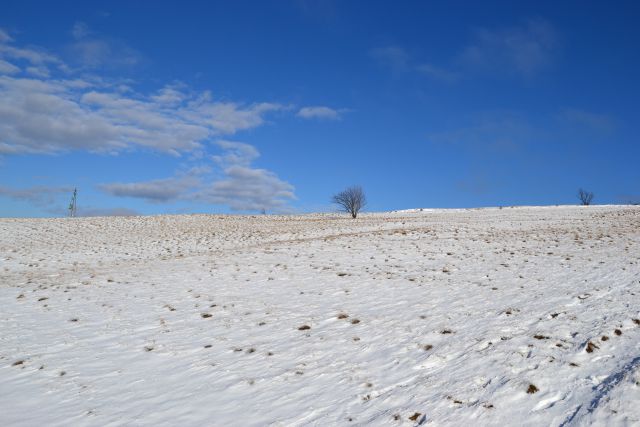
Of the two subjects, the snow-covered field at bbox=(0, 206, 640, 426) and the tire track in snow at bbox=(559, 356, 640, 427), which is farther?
the snow-covered field at bbox=(0, 206, 640, 426)

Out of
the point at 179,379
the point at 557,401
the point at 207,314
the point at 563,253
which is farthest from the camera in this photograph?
the point at 563,253

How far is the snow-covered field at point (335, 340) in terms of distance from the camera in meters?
5.89

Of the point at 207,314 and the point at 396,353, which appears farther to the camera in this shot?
the point at 207,314

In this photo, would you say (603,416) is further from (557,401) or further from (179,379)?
(179,379)

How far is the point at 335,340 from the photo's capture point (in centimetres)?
884

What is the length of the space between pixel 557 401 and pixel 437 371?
1.90 metres

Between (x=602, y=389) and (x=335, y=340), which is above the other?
(x=602, y=389)

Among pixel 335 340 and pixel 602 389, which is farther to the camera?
pixel 335 340

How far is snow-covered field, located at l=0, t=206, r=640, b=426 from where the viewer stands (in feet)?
19.3

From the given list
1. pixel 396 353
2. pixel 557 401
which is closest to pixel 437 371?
pixel 396 353

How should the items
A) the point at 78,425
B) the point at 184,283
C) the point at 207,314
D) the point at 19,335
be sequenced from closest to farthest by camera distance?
the point at 78,425 < the point at 19,335 < the point at 207,314 < the point at 184,283

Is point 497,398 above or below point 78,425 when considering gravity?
above

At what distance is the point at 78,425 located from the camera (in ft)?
19.8

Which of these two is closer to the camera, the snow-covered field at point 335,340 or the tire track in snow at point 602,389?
the tire track in snow at point 602,389
